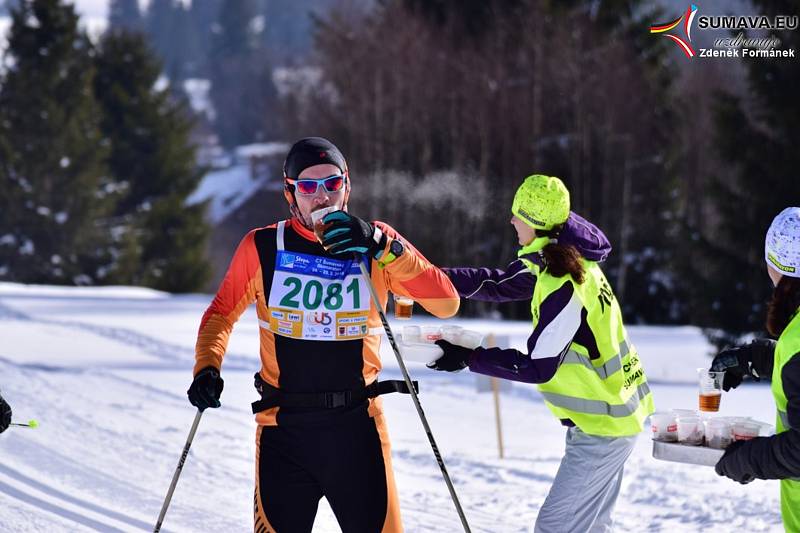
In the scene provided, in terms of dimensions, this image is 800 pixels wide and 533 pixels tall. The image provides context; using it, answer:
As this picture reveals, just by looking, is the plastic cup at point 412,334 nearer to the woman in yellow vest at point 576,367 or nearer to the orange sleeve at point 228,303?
the woman in yellow vest at point 576,367

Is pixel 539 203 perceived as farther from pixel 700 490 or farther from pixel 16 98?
pixel 16 98

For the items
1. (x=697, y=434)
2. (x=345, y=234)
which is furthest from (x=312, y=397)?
(x=697, y=434)

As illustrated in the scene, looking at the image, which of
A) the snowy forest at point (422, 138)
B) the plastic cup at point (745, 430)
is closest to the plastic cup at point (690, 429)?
the plastic cup at point (745, 430)

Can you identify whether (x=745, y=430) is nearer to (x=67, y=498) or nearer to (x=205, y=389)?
(x=205, y=389)

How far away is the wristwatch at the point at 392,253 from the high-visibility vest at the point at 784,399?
1.33m

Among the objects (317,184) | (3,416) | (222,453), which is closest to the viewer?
(317,184)

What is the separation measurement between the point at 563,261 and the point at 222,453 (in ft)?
15.7

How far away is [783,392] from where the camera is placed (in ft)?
9.70

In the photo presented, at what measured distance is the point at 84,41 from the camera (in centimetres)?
3753

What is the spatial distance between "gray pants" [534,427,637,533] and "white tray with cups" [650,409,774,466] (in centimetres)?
39

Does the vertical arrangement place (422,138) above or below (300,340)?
above

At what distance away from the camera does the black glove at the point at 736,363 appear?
370 cm

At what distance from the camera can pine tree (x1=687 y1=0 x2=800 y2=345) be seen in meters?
15.9

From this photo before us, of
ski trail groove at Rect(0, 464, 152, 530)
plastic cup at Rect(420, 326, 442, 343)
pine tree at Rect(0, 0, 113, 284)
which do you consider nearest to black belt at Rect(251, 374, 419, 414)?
plastic cup at Rect(420, 326, 442, 343)
